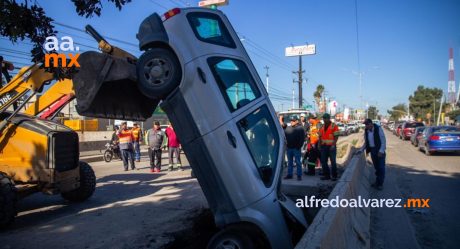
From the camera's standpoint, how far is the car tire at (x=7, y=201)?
5918 millimetres

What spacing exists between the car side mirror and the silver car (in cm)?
1

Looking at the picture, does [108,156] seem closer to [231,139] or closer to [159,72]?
[159,72]

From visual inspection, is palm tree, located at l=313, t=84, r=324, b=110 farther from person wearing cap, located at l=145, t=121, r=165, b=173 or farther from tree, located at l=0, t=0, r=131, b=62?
tree, located at l=0, t=0, r=131, b=62

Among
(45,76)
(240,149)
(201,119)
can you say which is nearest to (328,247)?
(240,149)

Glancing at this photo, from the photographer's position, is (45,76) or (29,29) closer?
(29,29)

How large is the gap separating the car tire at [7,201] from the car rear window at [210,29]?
4.51 metres

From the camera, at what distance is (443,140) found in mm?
17578

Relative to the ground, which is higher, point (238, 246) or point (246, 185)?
point (246, 185)

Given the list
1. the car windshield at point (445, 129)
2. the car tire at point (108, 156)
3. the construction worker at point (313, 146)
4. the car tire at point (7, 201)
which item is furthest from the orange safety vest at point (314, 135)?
the car tire at point (108, 156)

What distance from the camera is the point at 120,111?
4859 mm

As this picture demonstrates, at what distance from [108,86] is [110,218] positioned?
10.7 feet

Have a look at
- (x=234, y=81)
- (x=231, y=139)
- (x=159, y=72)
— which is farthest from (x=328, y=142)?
(x=159, y=72)

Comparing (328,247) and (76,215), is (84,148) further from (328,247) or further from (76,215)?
(328,247)

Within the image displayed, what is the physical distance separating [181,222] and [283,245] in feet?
9.24
